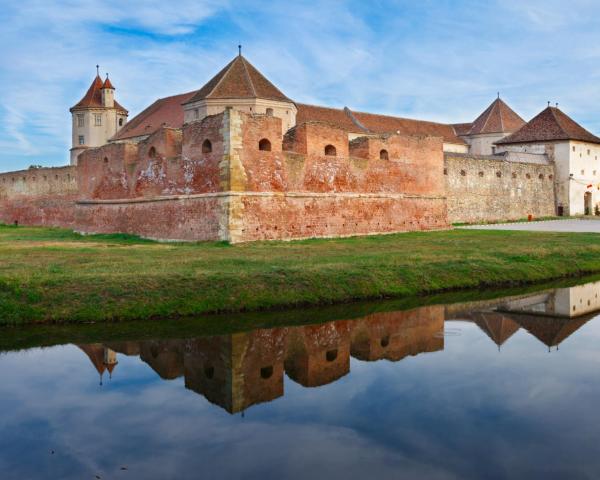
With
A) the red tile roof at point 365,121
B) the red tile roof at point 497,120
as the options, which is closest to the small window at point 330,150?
the red tile roof at point 365,121

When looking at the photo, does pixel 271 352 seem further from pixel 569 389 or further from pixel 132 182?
pixel 132 182

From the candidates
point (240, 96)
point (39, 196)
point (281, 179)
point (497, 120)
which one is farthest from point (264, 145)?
point (497, 120)

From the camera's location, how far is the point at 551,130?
1464 inches

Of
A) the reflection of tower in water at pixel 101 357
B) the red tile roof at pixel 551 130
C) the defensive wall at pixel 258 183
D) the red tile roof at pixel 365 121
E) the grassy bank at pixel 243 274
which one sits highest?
the red tile roof at pixel 365 121

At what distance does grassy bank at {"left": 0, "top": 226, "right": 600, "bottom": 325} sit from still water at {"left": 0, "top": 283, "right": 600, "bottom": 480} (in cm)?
130

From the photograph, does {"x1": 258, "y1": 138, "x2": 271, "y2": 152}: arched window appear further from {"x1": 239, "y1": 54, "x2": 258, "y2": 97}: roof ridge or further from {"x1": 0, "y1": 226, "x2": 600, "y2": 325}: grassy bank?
{"x1": 239, "y1": 54, "x2": 258, "y2": 97}: roof ridge

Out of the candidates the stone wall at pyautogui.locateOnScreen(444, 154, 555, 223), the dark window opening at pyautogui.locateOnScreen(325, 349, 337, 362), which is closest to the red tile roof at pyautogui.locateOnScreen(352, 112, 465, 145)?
the stone wall at pyautogui.locateOnScreen(444, 154, 555, 223)

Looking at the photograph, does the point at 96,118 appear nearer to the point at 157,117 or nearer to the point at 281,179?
the point at 157,117

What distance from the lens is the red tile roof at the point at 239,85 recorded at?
33.3 m

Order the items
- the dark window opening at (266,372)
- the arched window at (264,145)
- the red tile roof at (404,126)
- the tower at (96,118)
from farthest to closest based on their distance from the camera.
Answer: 1. the tower at (96,118)
2. the red tile roof at (404,126)
3. the arched window at (264,145)
4. the dark window opening at (266,372)

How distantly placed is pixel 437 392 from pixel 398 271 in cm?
586

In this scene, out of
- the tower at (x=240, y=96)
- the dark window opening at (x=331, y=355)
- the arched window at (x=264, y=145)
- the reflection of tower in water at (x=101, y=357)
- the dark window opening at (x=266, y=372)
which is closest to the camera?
the dark window opening at (x=266, y=372)

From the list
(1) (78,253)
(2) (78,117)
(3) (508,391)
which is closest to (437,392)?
(3) (508,391)

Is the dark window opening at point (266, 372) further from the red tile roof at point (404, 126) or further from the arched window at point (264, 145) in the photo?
the red tile roof at point (404, 126)
